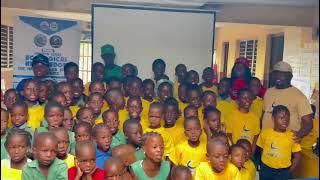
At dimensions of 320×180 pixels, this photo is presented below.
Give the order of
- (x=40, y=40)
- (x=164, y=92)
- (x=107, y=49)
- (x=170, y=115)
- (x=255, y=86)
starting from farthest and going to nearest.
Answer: (x=40, y=40), (x=107, y=49), (x=255, y=86), (x=164, y=92), (x=170, y=115)

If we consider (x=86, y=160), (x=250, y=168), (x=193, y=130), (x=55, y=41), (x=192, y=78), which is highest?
(x=55, y=41)

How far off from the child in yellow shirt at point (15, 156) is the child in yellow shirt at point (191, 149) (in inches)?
45.4

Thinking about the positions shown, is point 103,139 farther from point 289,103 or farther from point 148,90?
point 289,103

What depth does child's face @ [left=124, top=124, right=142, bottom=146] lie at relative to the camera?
3.21 metres

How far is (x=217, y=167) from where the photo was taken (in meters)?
2.70

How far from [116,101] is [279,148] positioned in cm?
158

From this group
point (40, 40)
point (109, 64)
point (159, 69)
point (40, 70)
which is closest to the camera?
point (40, 70)

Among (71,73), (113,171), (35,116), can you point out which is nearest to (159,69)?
(71,73)

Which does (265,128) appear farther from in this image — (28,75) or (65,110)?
(28,75)

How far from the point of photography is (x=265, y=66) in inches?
328

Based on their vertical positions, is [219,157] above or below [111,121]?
below

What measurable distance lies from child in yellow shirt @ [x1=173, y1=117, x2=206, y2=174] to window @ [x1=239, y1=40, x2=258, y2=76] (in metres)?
6.14

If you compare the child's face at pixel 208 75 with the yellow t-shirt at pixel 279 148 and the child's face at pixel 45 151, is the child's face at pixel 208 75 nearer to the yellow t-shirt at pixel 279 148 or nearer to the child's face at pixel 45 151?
the yellow t-shirt at pixel 279 148

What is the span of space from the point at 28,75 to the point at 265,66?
15.6 ft
